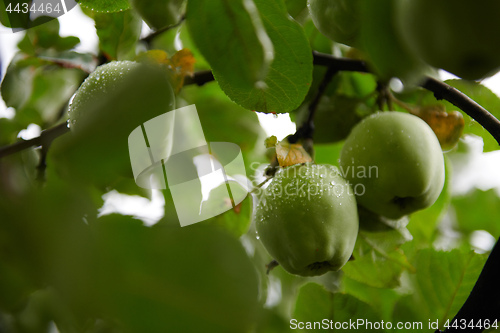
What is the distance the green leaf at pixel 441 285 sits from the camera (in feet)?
2.79

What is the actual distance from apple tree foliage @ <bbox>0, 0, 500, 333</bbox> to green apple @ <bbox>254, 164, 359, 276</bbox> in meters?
0.11

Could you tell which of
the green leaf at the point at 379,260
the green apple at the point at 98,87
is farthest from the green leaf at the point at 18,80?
the green leaf at the point at 379,260

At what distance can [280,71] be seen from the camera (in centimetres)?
59

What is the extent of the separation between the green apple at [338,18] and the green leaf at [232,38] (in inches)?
5.5

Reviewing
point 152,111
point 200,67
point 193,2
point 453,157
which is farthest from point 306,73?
point 453,157

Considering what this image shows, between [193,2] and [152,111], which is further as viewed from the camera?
[193,2]

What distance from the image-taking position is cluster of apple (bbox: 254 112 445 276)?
708 mm

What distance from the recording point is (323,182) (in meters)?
0.74

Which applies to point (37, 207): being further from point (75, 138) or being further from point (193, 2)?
point (193, 2)

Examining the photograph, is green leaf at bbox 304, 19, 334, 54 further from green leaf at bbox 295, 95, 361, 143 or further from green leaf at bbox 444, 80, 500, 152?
green leaf at bbox 444, 80, 500, 152

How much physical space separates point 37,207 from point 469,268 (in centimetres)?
80

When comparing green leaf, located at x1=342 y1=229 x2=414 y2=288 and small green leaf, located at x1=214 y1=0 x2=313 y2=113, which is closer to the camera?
small green leaf, located at x1=214 y1=0 x2=313 y2=113

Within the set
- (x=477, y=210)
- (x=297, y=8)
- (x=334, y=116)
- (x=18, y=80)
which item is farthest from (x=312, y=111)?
(x=477, y=210)

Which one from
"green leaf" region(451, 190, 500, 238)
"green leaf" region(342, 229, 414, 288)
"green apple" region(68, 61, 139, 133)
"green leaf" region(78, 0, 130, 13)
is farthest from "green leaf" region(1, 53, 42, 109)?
"green leaf" region(451, 190, 500, 238)
